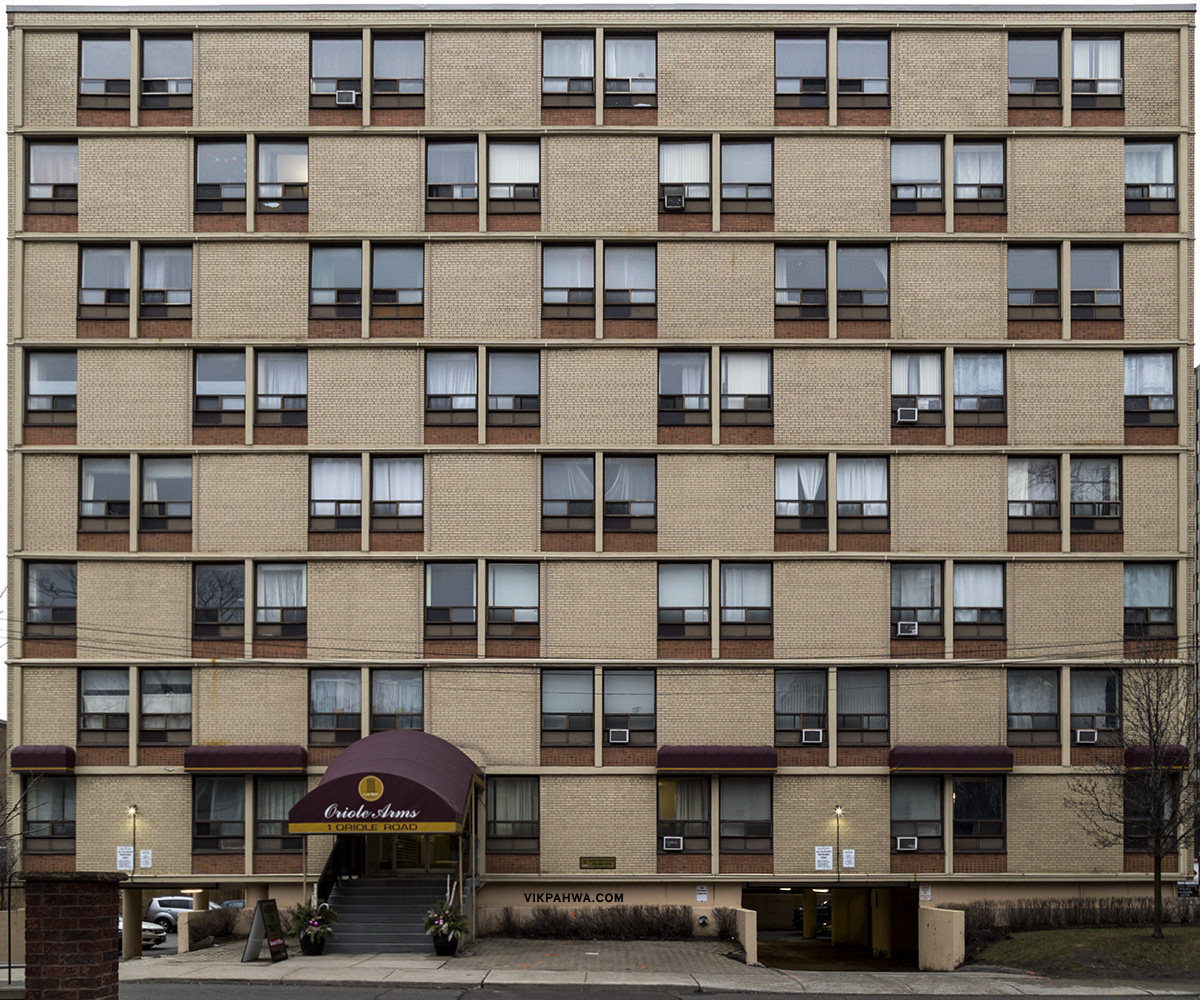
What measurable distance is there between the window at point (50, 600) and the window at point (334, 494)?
6516 millimetres

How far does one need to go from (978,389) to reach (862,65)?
9.34 m

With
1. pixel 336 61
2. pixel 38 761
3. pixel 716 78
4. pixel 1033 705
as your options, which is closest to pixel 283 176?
pixel 336 61

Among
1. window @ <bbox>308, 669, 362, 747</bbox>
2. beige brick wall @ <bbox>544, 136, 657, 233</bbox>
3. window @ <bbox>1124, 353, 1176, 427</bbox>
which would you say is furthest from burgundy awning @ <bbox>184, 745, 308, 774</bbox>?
window @ <bbox>1124, 353, 1176, 427</bbox>

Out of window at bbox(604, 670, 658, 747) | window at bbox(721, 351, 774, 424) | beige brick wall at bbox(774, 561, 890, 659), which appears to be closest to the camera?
window at bbox(604, 670, 658, 747)

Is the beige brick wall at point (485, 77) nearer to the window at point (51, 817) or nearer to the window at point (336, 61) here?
the window at point (336, 61)

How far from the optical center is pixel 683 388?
3256 cm

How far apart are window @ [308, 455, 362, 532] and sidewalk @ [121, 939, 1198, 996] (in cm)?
1034

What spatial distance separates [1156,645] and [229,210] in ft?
88.1

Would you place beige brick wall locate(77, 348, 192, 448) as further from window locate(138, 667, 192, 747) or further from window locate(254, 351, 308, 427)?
window locate(138, 667, 192, 747)

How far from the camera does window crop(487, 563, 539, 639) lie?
105 feet

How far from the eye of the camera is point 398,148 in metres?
32.8

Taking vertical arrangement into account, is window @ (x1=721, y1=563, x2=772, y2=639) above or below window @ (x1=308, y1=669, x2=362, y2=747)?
above

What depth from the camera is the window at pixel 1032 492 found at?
32.4 metres

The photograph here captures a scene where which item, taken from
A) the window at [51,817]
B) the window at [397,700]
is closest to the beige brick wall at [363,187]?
the window at [397,700]
